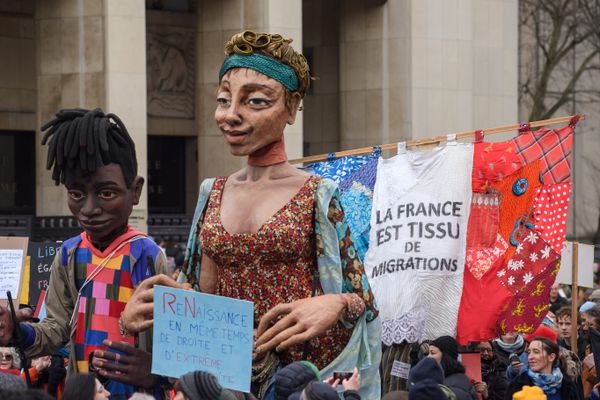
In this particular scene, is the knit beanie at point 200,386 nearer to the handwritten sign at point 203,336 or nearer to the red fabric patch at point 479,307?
the handwritten sign at point 203,336

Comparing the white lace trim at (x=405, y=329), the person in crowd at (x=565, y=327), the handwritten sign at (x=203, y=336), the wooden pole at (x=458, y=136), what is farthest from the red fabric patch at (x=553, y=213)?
the handwritten sign at (x=203, y=336)

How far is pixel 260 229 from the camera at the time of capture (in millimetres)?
6414

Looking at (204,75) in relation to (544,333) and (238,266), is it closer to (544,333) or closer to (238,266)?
(544,333)

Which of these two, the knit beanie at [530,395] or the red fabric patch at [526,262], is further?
the red fabric patch at [526,262]

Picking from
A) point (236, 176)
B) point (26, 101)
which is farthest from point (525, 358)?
point (26, 101)

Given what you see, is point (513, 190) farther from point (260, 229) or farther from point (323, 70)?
point (323, 70)

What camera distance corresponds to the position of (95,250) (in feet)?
23.1

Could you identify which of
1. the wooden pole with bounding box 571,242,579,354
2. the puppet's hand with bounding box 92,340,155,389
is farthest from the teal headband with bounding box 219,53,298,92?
the wooden pole with bounding box 571,242,579,354

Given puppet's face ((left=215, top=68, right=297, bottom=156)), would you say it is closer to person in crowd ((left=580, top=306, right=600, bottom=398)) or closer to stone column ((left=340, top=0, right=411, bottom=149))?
person in crowd ((left=580, top=306, right=600, bottom=398))

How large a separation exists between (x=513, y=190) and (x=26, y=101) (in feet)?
57.6

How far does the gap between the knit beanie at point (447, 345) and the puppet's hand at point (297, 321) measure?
4.30 metres

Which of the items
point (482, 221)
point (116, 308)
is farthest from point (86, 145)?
point (482, 221)

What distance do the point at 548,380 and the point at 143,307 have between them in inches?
203

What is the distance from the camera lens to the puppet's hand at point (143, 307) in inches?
252
